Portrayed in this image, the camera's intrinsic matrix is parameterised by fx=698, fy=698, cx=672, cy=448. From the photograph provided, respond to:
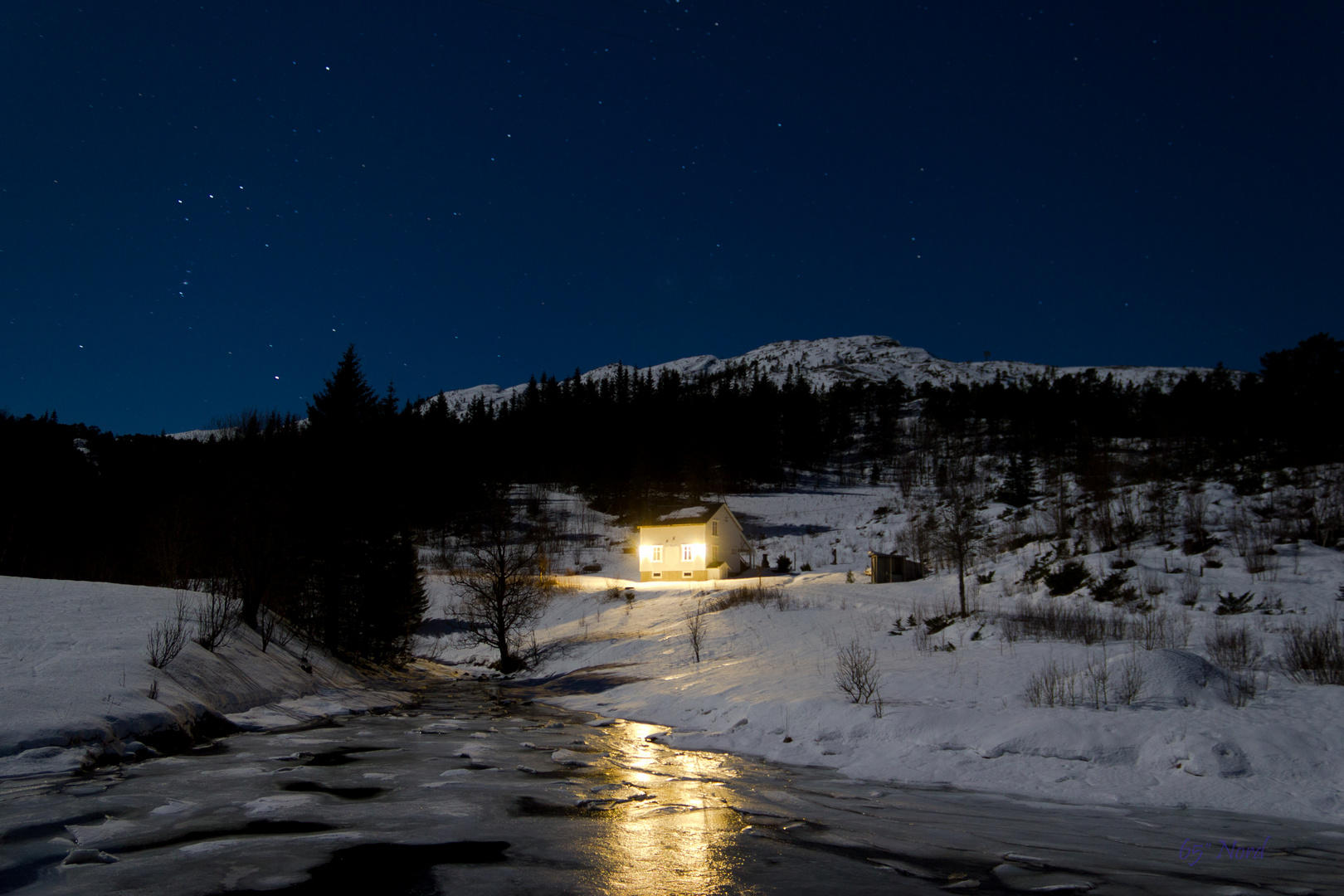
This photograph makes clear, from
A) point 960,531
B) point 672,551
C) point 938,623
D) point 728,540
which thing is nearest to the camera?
point 938,623

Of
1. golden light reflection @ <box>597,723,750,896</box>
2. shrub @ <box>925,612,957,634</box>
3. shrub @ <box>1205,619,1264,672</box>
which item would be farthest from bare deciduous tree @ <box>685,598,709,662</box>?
shrub @ <box>1205,619,1264,672</box>

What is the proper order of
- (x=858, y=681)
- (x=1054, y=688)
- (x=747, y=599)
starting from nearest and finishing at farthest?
1. (x=1054, y=688)
2. (x=858, y=681)
3. (x=747, y=599)

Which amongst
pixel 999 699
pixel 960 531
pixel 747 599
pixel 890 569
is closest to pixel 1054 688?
pixel 999 699

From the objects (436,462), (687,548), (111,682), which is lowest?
(687,548)

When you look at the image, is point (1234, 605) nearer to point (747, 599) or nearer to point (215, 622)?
point (747, 599)

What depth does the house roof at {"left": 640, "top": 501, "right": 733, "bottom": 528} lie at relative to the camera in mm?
51250

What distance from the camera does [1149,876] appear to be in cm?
522

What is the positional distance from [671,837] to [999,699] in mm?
8829

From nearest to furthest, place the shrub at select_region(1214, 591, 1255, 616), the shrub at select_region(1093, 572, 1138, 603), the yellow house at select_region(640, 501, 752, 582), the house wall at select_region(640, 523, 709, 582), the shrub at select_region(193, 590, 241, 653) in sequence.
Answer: the shrub at select_region(193, 590, 241, 653)
the shrub at select_region(1214, 591, 1255, 616)
the shrub at select_region(1093, 572, 1138, 603)
the yellow house at select_region(640, 501, 752, 582)
the house wall at select_region(640, 523, 709, 582)

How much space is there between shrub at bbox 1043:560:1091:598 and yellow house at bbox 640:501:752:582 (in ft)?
88.5

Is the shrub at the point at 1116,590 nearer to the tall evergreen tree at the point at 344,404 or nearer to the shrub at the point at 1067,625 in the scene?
the shrub at the point at 1067,625

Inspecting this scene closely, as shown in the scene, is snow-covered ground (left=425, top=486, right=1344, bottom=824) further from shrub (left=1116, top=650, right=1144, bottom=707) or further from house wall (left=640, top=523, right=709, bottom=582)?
house wall (left=640, top=523, right=709, bottom=582)

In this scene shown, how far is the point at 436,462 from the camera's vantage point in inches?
3086

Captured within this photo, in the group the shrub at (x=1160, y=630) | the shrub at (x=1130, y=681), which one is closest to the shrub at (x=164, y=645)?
the shrub at (x=1130, y=681)
